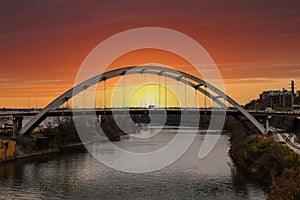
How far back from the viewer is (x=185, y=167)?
26.0 meters

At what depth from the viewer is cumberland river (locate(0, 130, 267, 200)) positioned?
1873cm

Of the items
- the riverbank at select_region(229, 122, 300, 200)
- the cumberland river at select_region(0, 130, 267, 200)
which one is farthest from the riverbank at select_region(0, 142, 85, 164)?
the riverbank at select_region(229, 122, 300, 200)

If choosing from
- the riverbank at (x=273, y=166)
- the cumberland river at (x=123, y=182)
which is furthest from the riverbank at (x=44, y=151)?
the riverbank at (x=273, y=166)

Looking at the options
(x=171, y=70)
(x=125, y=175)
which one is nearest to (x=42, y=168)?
(x=125, y=175)

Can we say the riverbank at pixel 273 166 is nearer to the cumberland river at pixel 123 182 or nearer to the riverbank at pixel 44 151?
the cumberland river at pixel 123 182

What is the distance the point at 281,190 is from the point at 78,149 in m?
25.0

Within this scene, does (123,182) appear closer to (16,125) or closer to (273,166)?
(273,166)

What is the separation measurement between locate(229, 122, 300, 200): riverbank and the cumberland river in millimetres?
682

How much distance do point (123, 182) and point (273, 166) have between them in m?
7.05

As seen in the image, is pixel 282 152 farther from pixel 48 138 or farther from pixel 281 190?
pixel 48 138

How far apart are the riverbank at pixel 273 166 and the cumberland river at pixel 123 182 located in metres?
0.68

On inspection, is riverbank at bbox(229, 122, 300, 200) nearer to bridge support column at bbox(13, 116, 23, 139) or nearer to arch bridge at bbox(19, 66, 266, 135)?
arch bridge at bbox(19, 66, 266, 135)

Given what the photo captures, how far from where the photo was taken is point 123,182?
21391mm

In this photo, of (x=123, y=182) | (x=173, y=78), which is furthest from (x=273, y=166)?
(x=173, y=78)
